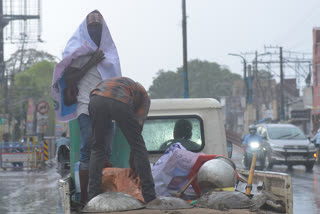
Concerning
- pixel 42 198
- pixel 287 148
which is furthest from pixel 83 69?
pixel 287 148

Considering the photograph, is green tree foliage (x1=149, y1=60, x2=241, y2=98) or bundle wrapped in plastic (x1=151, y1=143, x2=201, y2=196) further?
green tree foliage (x1=149, y1=60, x2=241, y2=98)

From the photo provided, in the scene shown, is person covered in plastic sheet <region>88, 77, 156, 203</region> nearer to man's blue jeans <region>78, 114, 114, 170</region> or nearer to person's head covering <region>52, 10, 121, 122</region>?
man's blue jeans <region>78, 114, 114, 170</region>

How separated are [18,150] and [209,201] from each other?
2473cm

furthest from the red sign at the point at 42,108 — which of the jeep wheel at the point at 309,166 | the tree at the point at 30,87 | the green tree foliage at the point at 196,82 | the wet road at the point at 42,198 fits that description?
the green tree foliage at the point at 196,82

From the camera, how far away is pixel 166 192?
6.22 metres

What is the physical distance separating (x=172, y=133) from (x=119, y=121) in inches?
106

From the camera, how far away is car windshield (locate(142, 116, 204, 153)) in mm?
8234

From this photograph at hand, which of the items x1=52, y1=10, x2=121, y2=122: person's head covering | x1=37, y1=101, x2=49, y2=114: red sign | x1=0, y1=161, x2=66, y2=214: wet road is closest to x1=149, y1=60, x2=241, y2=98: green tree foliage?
x1=37, y1=101, x2=49, y2=114: red sign

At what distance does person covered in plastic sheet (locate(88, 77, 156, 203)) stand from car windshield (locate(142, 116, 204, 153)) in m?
2.32

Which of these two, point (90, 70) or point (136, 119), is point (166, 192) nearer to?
point (136, 119)

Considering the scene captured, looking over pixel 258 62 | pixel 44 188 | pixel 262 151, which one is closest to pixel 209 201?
pixel 44 188

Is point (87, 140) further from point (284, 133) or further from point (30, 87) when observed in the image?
point (30, 87)

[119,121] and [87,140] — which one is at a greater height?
[119,121]

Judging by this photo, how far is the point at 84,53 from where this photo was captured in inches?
261
